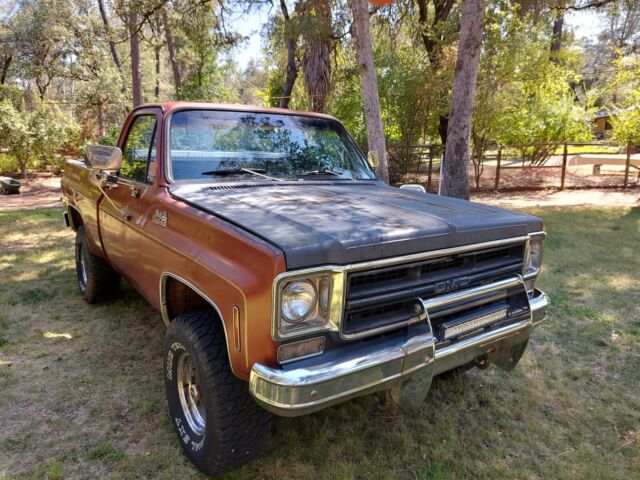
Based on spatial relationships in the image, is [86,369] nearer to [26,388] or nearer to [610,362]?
[26,388]

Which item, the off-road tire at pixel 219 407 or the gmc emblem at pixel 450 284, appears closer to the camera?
the off-road tire at pixel 219 407

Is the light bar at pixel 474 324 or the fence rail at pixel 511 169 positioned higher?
the fence rail at pixel 511 169

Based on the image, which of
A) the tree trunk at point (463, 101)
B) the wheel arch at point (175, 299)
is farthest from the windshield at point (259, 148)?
the tree trunk at point (463, 101)

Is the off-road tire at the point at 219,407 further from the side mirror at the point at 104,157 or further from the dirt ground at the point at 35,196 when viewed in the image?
the dirt ground at the point at 35,196

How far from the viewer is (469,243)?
7.92 ft

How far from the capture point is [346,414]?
3.01 metres

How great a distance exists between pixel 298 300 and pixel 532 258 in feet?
5.54

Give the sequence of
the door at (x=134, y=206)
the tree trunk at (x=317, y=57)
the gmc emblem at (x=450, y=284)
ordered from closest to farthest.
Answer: the gmc emblem at (x=450, y=284) < the door at (x=134, y=206) < the tree trunk at (x=317, y=57)

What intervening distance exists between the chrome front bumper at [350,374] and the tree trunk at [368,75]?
5125 mm

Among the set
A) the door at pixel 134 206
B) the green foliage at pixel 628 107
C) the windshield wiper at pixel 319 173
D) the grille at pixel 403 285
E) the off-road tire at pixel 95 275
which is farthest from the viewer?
the green foliage at pixel 628 107

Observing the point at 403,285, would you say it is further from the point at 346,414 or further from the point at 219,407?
the point at 346,414

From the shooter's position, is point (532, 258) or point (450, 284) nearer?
point (450, 284)

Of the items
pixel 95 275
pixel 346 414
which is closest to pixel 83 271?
pixel 95 275

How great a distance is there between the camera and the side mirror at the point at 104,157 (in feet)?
10.5
